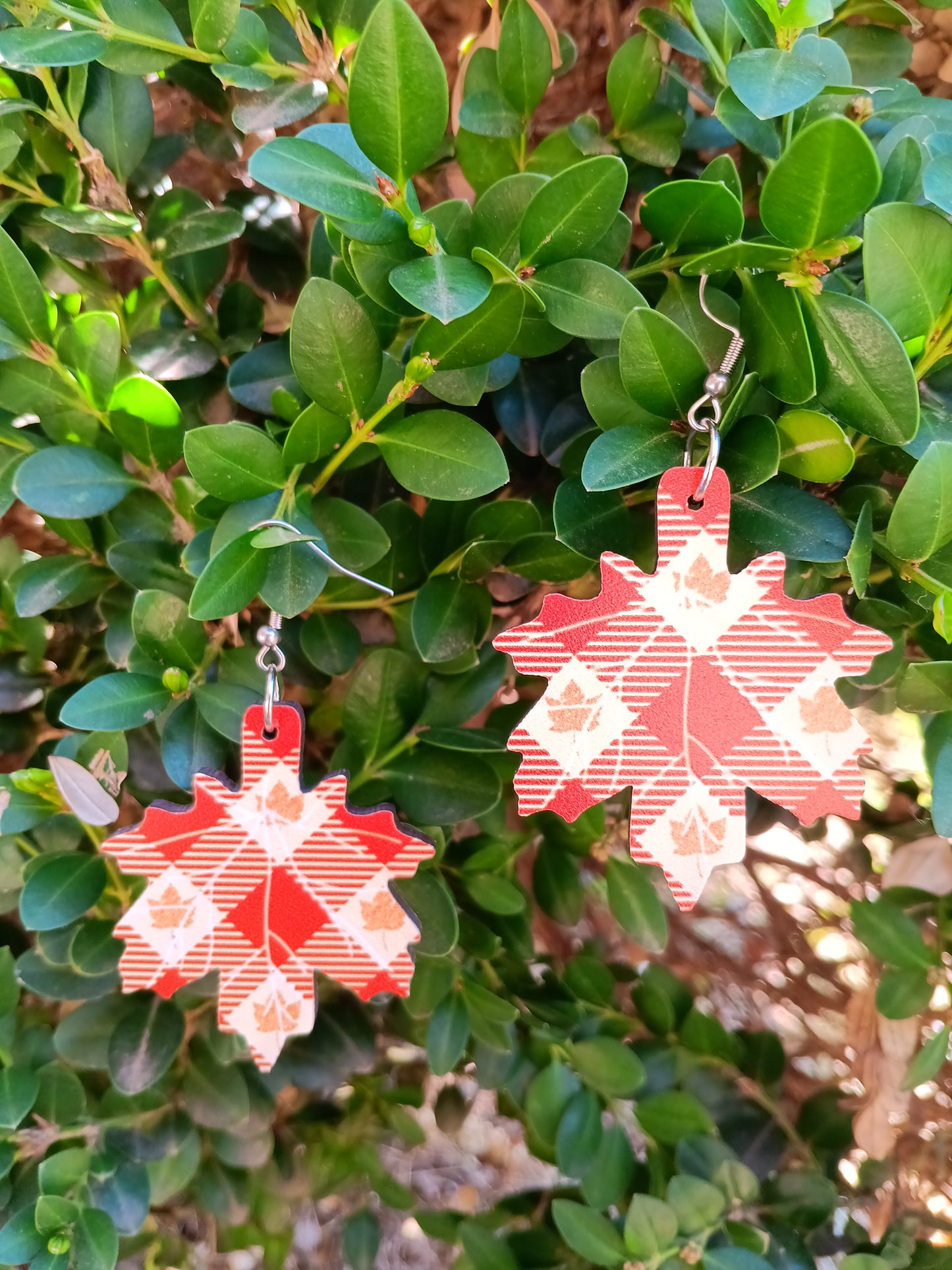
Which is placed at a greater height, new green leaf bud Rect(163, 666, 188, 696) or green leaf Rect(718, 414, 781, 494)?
green leaf Rect(718, 414, 781, 494)

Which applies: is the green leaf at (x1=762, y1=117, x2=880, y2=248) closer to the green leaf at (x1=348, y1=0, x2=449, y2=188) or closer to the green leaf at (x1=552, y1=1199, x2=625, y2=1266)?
the green leaf at (x1=348, y1=0, x2=449, y2=188)

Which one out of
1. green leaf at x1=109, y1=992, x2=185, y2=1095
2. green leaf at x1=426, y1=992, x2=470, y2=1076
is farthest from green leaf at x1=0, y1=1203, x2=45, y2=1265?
green leaf at x1=426, y1=992, x2=470, y2=1076

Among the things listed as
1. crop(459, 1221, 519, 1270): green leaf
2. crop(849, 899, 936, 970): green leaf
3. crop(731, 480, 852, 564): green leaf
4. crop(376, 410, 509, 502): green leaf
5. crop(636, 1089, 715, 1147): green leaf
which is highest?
crop(376, 410, 509, 502): green leaf

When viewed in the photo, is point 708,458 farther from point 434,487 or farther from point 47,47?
point 47,47

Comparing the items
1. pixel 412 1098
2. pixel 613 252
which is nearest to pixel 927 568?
pixel 613 252

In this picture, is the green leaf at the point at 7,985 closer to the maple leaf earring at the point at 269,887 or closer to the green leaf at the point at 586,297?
the maple leaf earring at the point at 269,887

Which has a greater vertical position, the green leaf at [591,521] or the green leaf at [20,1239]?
the green leaf at [591,521]

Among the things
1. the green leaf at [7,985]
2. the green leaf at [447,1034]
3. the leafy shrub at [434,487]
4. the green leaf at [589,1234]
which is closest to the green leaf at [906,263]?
the leafy shrub at [434,487]
